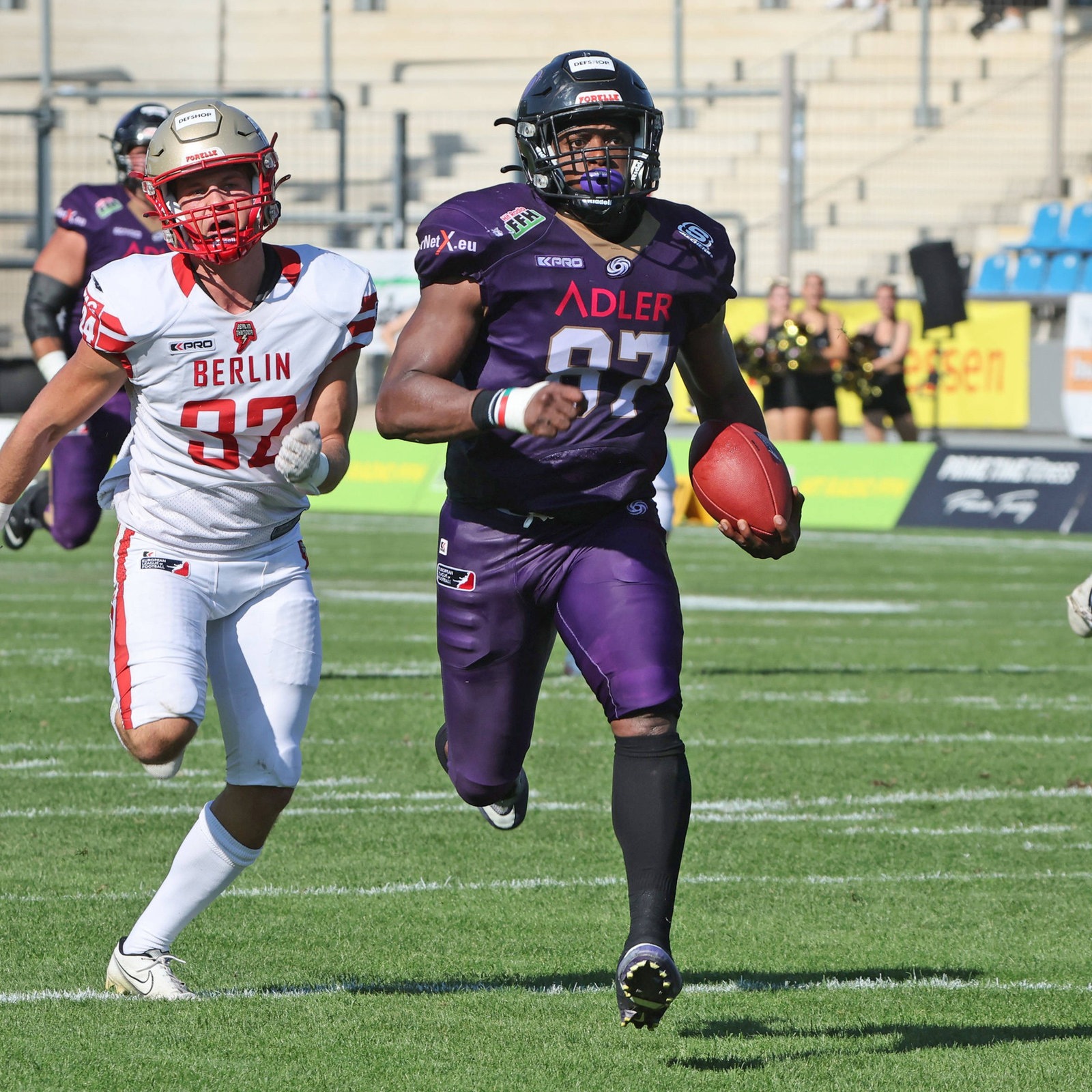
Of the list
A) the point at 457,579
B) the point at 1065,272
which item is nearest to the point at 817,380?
the point at 1065,272

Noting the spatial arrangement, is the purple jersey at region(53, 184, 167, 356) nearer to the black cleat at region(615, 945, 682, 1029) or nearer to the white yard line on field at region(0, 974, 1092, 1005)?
the white yard line on field at region(0, 974, 1092, 1005)

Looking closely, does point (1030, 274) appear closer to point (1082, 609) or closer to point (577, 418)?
point (1082, 609)

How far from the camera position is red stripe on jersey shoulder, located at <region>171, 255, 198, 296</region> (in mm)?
4199

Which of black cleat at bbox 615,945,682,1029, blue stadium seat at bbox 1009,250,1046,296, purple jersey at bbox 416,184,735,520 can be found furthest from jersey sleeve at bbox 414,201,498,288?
blue stadium seat at bbox 1009,250,1046,296

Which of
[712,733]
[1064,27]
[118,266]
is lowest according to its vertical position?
[712,733]

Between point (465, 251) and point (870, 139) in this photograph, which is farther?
point (870, 139)

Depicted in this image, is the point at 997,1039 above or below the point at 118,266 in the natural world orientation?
below

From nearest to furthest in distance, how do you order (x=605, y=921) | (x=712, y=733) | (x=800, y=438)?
(x=605, y=921) < (x=712, y=733) < (x=800, y=438)

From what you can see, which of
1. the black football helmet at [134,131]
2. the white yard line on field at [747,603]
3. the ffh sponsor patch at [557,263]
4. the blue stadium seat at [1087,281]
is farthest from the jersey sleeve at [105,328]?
the blue stadium seat at [1087,281]

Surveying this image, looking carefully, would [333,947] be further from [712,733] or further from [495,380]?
[712,733]

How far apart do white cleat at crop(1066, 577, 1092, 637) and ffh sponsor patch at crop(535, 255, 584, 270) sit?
4.37 ft

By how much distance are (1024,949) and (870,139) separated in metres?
20.0

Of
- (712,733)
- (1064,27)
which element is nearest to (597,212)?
(712,733)

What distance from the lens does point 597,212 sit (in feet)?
13.5
